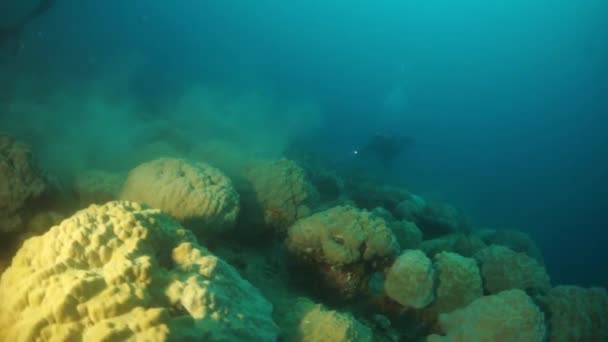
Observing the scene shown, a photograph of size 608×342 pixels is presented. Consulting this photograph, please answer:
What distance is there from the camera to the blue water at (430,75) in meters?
Result: 48.0

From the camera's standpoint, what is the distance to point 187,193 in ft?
13.1

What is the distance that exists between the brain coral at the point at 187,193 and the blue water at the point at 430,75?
13231 millimetres

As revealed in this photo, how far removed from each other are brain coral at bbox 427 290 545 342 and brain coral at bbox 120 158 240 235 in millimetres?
2811

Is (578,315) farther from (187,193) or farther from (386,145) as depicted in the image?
(386,145)

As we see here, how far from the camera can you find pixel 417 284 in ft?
13.9

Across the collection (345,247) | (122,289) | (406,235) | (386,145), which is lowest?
(386,145)

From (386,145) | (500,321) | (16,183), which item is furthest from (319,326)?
(386,145)

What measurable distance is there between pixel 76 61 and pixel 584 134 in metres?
132

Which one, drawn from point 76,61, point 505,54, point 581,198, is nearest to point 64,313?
point 76,61

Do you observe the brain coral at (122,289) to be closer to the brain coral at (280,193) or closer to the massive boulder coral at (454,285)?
the brain coral at (280,193)

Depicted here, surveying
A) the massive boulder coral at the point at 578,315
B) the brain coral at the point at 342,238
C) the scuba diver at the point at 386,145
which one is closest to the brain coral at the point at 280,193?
the brain coral at the point at 342,238

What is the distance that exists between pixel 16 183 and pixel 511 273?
5.94m

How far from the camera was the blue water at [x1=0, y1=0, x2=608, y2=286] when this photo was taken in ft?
158

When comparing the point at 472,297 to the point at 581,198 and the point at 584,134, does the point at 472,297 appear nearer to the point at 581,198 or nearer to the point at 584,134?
the point at 581,198
